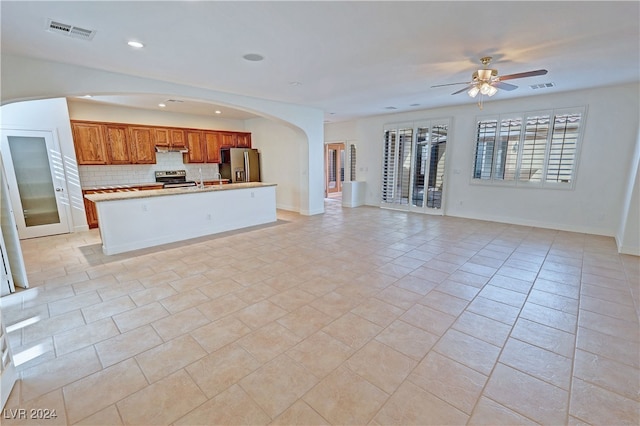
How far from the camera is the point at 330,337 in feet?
7.36

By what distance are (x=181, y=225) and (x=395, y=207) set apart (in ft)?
17.7

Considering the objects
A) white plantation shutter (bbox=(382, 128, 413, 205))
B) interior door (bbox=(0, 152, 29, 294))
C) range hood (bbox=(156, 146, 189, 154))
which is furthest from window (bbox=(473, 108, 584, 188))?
interior door (bbox=(0, 152, 29, 294))

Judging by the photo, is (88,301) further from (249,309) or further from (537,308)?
(537,308)

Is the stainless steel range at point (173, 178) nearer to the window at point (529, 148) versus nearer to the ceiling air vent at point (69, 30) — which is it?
the ceiling air vent at point (69, 30)

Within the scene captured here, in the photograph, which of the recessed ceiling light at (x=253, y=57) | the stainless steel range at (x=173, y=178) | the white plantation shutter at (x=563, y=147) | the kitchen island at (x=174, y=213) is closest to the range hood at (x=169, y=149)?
the stainless steel range at (x=173, y=178)

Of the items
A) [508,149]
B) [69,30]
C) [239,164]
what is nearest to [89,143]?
[239,164]

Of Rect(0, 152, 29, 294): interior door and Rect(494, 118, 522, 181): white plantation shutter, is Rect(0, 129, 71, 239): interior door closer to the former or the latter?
Rect(0, 152, 29, 294): interior door

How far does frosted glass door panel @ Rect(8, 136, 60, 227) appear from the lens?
4.90m

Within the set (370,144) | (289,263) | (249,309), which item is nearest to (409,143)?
(370,144)

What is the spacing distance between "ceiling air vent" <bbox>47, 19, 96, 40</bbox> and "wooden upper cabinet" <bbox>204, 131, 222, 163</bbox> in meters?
4.91

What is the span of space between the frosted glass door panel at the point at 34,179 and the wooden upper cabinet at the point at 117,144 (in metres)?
→ 1.05

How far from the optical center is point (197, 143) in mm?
7340

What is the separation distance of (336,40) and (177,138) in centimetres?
564

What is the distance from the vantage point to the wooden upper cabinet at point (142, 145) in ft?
20.6
